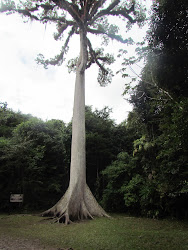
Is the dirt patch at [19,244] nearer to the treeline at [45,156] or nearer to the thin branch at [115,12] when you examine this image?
the treeline at [45,156]

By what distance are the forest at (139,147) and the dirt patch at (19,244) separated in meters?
3.57

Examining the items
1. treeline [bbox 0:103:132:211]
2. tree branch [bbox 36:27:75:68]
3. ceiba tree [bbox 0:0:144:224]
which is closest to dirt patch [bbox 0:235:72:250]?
ceiba tree [bbox 0:0:144:224]

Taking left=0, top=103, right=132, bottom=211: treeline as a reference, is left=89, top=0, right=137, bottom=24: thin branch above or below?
above

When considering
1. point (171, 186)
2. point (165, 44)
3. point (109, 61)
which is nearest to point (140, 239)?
point (171, 186)

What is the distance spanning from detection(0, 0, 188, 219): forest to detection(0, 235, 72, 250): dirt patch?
3575 mm

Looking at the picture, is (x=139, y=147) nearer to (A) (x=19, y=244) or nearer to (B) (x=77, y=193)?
(B) (x=77, y=193)

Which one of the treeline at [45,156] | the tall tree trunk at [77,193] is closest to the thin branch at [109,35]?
the tall tree trunk at [77,193]

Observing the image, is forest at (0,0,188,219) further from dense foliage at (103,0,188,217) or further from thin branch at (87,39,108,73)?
thin branch at (87,39,108,73)

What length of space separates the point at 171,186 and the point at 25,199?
8163 millimetres

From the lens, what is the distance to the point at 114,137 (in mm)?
14078

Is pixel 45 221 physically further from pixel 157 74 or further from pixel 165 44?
pixel 165 44

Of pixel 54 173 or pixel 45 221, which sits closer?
pixel 45 221

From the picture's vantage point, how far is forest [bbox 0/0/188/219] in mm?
3918

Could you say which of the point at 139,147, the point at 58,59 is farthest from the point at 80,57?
the point at 139,147
